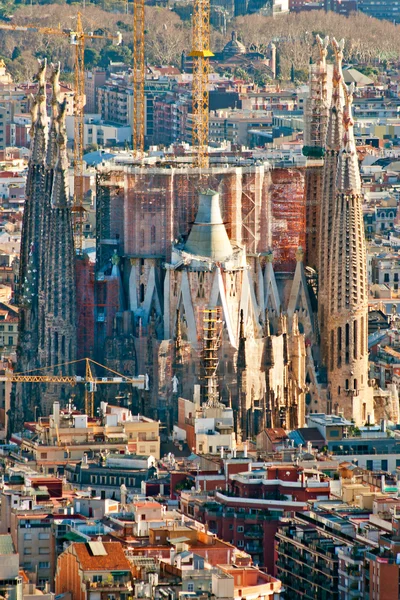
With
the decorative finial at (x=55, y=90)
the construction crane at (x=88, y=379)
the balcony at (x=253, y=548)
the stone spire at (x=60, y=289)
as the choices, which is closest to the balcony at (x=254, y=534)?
the balcony at (x=253, y=548)

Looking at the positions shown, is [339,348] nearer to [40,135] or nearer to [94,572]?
[40,135]

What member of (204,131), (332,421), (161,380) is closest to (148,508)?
Result: (332,421)

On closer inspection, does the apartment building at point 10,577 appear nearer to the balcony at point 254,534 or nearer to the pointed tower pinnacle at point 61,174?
the balcony at point 254,534

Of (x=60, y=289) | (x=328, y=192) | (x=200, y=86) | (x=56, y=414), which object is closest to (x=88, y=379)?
(x=60, y=289)

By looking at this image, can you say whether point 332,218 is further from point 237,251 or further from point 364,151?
point 364,151

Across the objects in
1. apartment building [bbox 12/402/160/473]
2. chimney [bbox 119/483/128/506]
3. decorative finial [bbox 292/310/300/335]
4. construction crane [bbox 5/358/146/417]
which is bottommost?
chimney [bbox 119/483/128/506]

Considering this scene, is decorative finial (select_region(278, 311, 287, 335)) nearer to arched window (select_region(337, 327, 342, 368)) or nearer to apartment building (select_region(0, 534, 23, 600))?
arched window (select_region(337, 327, 342, 368))

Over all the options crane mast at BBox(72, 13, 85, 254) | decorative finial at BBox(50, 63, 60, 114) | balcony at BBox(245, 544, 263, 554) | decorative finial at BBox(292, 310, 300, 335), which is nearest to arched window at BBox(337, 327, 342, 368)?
decorative finial at BBox(292, 310, 300, 335)
